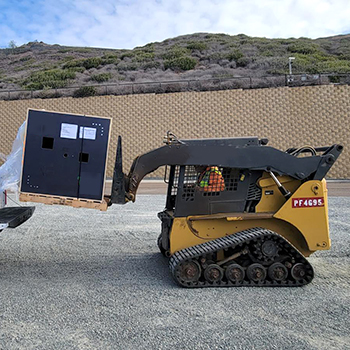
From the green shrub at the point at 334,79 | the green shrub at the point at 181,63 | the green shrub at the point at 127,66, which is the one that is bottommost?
the green shrub at the point at 334,79

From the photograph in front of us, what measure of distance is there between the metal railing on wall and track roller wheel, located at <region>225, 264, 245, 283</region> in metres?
25.4

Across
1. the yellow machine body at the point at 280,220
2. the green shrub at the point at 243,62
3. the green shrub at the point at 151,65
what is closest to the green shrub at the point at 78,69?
the green shrub at the point at 151,65

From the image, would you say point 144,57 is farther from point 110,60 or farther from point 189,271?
point 189,271

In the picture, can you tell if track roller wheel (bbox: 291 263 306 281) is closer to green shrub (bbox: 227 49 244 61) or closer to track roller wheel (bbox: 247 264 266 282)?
track roller wheel (bbox: 247 264 266 282)

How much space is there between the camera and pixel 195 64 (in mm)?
39062

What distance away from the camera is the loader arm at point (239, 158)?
478 centimetres

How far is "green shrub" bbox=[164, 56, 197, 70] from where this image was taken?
1500 inches

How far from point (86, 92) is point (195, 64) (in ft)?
45.1

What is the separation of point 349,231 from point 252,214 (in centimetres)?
404

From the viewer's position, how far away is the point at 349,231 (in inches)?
310

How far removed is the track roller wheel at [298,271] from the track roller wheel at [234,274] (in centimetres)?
61

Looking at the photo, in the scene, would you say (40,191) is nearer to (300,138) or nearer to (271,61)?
(300,138)

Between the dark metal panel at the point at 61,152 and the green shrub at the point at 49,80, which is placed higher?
the green shrub at the point at 49,80

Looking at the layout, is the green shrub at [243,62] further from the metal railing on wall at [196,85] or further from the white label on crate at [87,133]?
the white label on crate at [87,133]
